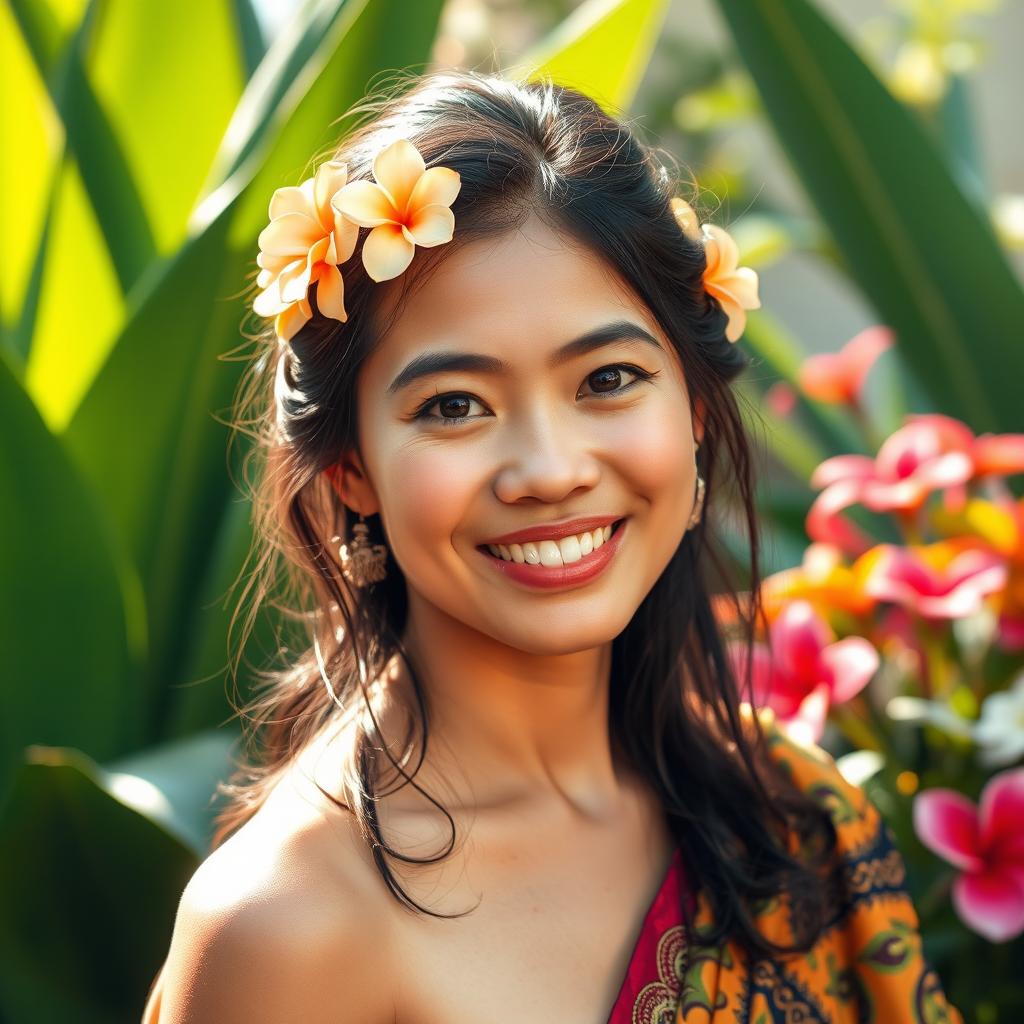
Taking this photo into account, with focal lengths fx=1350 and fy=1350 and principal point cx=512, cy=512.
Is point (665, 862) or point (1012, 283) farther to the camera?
point (1012, 283)

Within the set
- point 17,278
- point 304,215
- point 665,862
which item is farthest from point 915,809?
point 17,278

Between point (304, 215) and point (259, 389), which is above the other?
point (304, 215)

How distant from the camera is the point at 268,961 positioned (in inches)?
35.2

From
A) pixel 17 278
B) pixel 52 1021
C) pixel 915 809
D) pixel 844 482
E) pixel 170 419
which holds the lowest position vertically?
pixel 52 1021

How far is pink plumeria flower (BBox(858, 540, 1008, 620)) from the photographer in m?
1.39

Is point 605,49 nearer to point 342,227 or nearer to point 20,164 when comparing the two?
point 20,164

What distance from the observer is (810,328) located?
4.72m

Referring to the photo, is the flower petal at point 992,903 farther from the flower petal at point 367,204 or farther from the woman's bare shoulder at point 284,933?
the flower petal at point 367,204

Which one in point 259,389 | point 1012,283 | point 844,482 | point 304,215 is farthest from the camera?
point 1012,283

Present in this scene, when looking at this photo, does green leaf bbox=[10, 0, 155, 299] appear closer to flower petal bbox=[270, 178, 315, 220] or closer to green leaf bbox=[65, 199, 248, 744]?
green leaf bbox=[65, 199, 248, 744]

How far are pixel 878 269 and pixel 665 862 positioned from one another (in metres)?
1.07

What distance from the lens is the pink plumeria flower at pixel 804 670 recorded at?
1390 mm

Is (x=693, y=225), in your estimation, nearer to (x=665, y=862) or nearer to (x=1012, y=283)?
(x=665, y=862)

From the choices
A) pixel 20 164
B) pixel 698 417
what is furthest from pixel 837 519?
pixel 20 164
